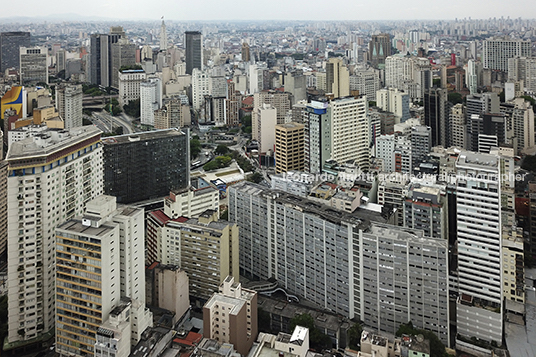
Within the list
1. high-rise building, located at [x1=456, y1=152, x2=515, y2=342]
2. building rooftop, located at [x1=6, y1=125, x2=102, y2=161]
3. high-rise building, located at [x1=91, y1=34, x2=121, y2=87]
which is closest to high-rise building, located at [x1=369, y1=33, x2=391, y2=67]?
high-rise building, located at [x1=91, y1=34, x2=121, y2=87]

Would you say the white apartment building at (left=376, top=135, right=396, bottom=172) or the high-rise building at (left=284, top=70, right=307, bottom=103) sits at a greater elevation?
the high-rise building at (left=284, top=70, right=307, bottom=103)

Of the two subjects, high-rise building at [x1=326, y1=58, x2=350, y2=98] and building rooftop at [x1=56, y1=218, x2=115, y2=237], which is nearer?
building rooftop at [x1=56, y1=218, x2=115, y2=237]

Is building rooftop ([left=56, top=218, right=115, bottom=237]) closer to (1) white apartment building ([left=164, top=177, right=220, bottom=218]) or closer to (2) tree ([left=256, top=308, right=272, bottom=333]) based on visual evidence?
(2) tree ([left=256, top=308, right=272, bottom=333])

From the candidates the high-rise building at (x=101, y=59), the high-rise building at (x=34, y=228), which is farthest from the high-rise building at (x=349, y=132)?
the high-rise building at (x=101, y=59)

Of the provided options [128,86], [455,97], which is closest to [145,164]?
[128,86]

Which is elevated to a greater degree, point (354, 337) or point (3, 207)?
point (3, 207)

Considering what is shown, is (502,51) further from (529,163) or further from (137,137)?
(137,137)

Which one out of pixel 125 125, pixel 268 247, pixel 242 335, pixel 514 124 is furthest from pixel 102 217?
pixel 125 125
